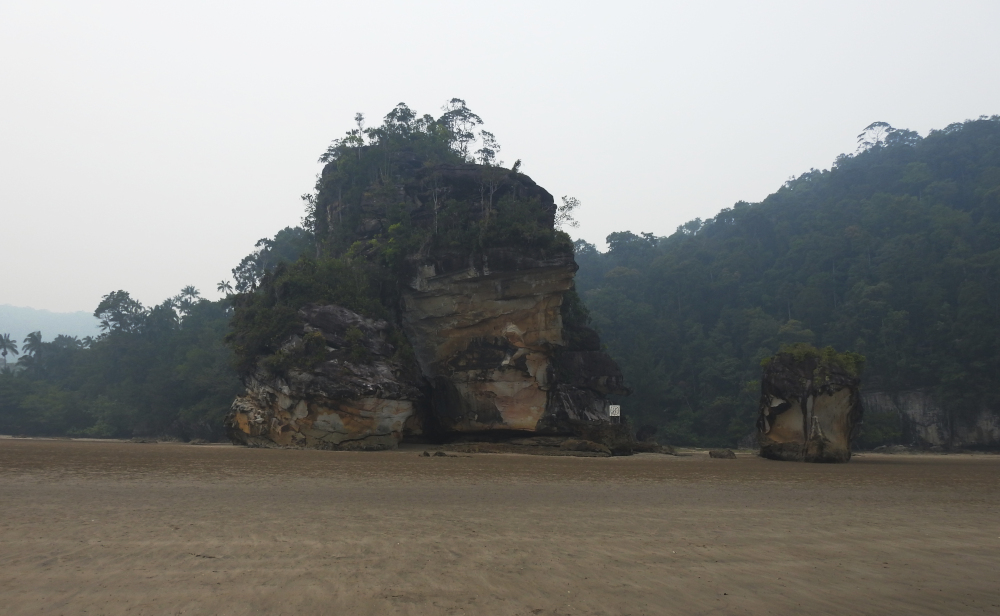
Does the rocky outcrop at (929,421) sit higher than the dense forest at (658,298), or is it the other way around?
the dense forest at (658,298)

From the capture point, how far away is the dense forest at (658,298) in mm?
40719

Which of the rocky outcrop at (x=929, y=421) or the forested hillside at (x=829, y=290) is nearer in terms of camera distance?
the rocky outcrop at (x=929, y=421)

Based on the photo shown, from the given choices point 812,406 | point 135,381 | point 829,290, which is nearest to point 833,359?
point 812,406

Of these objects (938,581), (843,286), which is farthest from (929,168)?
(938,581)

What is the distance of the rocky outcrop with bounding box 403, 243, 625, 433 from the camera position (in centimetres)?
3653

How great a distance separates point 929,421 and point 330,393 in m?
46.1

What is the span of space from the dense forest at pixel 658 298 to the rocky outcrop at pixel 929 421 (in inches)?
27.5

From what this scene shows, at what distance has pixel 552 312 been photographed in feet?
125

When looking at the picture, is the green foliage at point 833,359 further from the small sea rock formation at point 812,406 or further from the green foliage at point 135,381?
the green foliage at point 135,381

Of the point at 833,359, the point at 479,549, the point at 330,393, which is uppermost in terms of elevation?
the point at 833,359

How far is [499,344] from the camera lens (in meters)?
36.8

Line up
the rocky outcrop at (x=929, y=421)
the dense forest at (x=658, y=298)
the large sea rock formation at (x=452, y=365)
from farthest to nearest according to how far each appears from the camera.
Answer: the rocky outcrop at (x=929, y=421) → the dense forest at (x=658, y=298) → the large sea rock formation at (x=452, y=365)

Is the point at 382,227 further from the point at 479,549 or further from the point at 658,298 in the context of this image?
the point at 658,298

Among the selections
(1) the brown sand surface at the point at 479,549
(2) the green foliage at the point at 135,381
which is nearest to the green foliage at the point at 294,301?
(2) the green foliage at the point at 135,381
